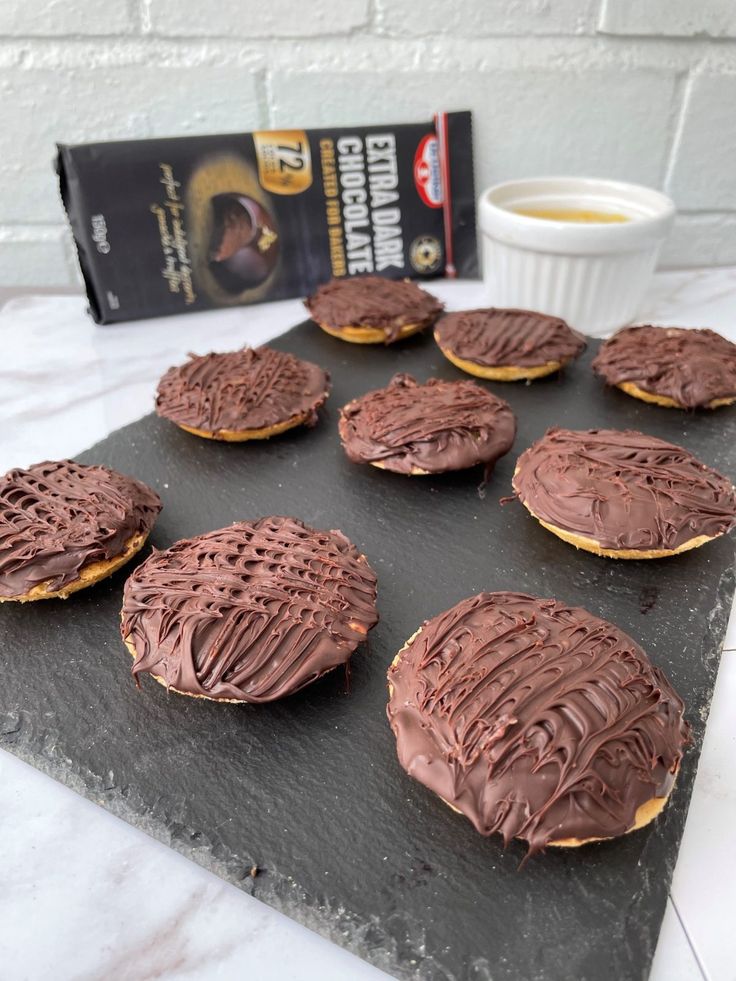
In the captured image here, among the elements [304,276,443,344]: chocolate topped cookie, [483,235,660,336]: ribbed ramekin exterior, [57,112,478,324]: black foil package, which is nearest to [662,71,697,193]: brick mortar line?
[483,235,660,336]: ribbed ramekin exterior

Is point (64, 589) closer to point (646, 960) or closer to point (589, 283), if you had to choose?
point (646, 960)

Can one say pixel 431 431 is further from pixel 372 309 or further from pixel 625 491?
pixel 372 309

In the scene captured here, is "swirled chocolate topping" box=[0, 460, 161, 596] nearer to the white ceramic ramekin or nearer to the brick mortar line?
the white ceramic ramekin

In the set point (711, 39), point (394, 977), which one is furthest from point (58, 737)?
point (711, 39)

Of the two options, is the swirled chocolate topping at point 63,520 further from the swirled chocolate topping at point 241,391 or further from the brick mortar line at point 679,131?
the brick mortar line at point 679,131

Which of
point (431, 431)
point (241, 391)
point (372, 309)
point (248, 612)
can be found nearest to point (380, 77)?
point (372, 309)
